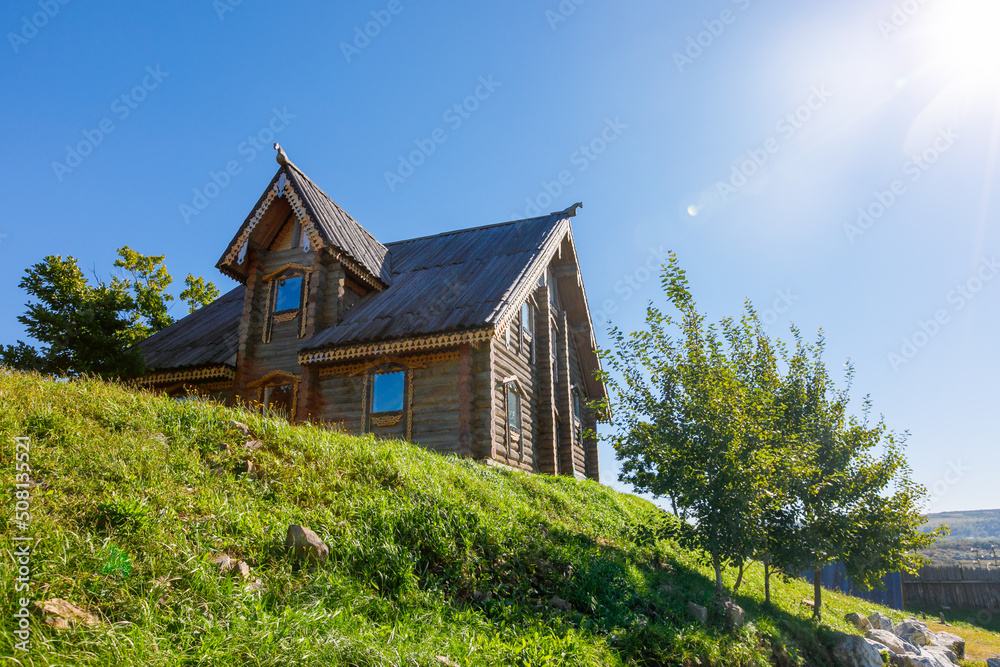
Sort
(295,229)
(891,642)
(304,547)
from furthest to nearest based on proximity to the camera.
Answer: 1. (295,229)
2. (891,642)
3. (304,547)

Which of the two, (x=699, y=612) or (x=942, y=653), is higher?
(x=699, y=612)

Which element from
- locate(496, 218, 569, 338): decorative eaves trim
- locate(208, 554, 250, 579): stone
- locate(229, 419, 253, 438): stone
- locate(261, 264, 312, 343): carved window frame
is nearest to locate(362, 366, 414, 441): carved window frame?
locate(496, 218, 569, 338): decorative eaves trim

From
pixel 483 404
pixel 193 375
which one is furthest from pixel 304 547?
pixel 193 375

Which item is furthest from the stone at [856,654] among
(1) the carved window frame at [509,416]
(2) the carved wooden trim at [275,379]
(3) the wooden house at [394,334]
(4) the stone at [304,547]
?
(2) the carved wooden trim at [275,379]

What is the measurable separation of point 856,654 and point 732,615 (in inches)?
154

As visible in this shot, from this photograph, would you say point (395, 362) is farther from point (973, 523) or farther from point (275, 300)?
point (973, 523)

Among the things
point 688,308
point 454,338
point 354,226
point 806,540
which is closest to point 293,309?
point 354,226

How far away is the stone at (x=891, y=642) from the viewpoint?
12086 mm

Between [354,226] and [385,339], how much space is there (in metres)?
7.74

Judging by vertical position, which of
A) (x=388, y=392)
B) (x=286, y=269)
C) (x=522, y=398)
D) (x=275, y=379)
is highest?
(x=286, y=269)

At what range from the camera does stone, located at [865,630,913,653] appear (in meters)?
12.1

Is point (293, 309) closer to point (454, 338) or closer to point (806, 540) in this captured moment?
point (454, 338)

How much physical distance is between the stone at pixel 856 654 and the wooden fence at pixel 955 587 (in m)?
15.5

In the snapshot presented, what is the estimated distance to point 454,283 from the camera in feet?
58.5
